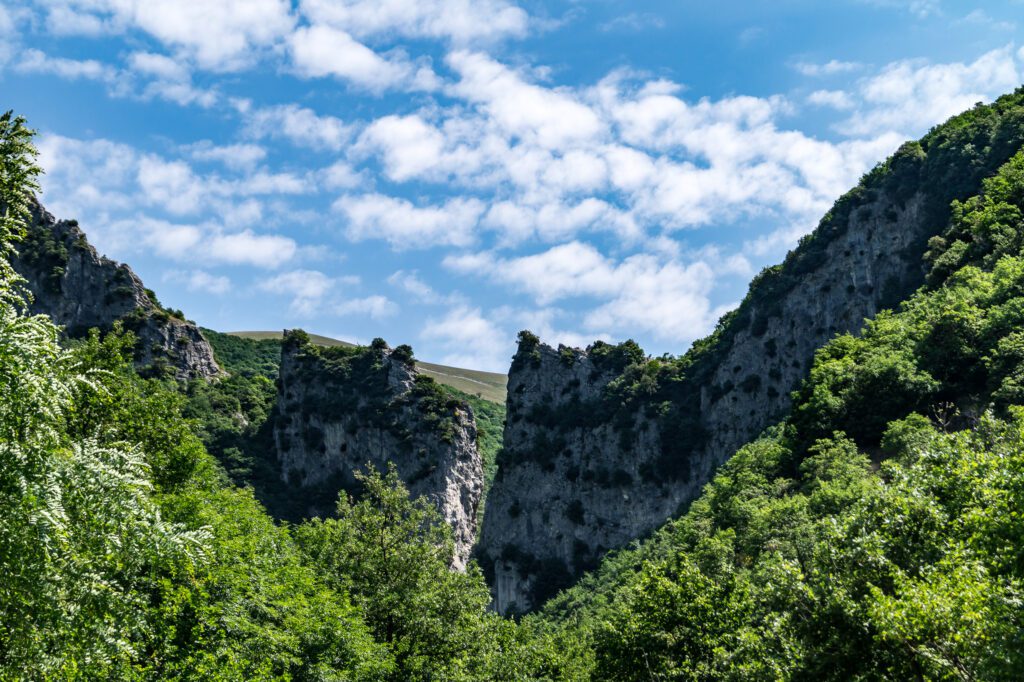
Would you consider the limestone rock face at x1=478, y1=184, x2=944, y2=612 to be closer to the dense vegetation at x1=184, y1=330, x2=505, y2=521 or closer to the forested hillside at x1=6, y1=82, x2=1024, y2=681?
the dense vegetation at x1=184, y1=330, x2=505, y2=521

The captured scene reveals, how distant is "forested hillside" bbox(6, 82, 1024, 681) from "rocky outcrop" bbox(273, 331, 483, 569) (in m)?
50.4

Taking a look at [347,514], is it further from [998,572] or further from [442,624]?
[998,572]

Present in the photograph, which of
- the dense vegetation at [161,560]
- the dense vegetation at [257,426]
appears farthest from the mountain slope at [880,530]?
the dense vegetation at [257,426]

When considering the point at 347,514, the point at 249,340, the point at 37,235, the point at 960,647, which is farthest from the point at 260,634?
the point at 249,340

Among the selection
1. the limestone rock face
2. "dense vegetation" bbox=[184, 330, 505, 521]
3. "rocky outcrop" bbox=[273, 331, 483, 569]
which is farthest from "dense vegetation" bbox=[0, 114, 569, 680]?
"dense vegetation" bbox=[184, 330, 505, 521]

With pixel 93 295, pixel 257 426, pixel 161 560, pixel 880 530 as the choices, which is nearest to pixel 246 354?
pixel 257 426

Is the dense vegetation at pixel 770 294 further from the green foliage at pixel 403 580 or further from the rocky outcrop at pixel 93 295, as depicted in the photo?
the green foliage at pixel 403 580

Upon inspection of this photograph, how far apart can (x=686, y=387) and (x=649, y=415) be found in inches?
275

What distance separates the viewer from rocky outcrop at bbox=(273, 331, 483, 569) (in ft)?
363

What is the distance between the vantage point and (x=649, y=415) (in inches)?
4220

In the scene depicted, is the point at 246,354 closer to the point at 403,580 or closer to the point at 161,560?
the point at 403,580

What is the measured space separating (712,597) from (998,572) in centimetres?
1259

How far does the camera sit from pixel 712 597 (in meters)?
28.0

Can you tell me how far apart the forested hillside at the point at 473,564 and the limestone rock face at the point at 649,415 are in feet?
81.5
